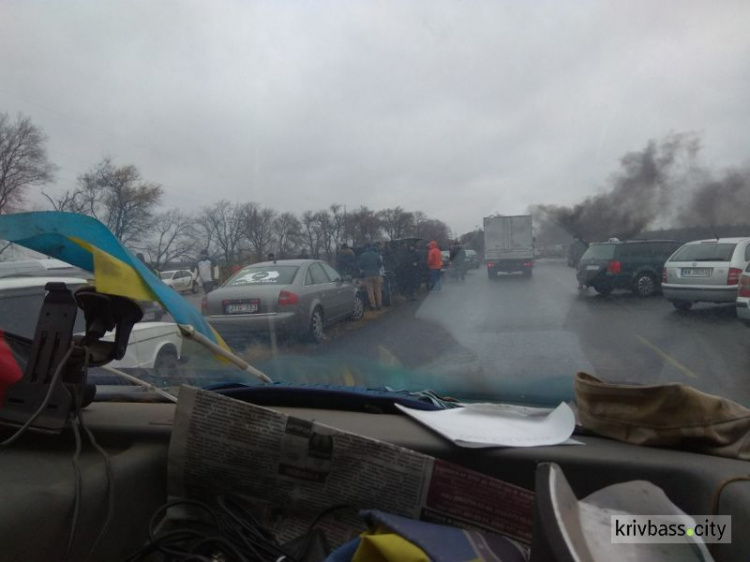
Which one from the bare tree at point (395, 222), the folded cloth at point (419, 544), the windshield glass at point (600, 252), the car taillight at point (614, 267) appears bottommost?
the folded cloth at point (419, 544)

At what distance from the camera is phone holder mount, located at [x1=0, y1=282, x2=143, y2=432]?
7.43 ft

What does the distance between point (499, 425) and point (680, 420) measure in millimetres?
673

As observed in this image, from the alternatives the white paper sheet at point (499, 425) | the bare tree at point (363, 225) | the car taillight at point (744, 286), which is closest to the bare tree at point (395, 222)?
the bare tree at point (363, 225)

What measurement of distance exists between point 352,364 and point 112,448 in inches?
100

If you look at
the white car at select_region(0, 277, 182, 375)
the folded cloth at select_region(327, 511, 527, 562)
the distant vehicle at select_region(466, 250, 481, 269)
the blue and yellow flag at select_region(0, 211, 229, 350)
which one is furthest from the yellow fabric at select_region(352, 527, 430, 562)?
the distant vehicle at select_region(466, 250, 481, 269)

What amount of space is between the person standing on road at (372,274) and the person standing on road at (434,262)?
121 inches

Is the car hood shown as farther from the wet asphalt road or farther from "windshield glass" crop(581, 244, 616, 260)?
"windshield glass" crop(581, 244, 616, 260)

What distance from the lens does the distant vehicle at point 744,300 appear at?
8.46m

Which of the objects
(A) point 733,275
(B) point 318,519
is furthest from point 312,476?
(A) point 733,275

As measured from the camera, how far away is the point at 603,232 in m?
13.1

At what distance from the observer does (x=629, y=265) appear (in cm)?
1343

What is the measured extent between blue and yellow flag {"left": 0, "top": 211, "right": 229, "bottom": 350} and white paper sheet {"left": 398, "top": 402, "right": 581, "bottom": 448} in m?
1.07

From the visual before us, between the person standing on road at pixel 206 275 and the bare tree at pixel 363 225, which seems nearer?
the person standing on road at pixel 206 275

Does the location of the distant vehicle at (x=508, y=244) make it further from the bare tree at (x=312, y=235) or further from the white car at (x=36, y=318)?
the white car at (x=36, y=318)
